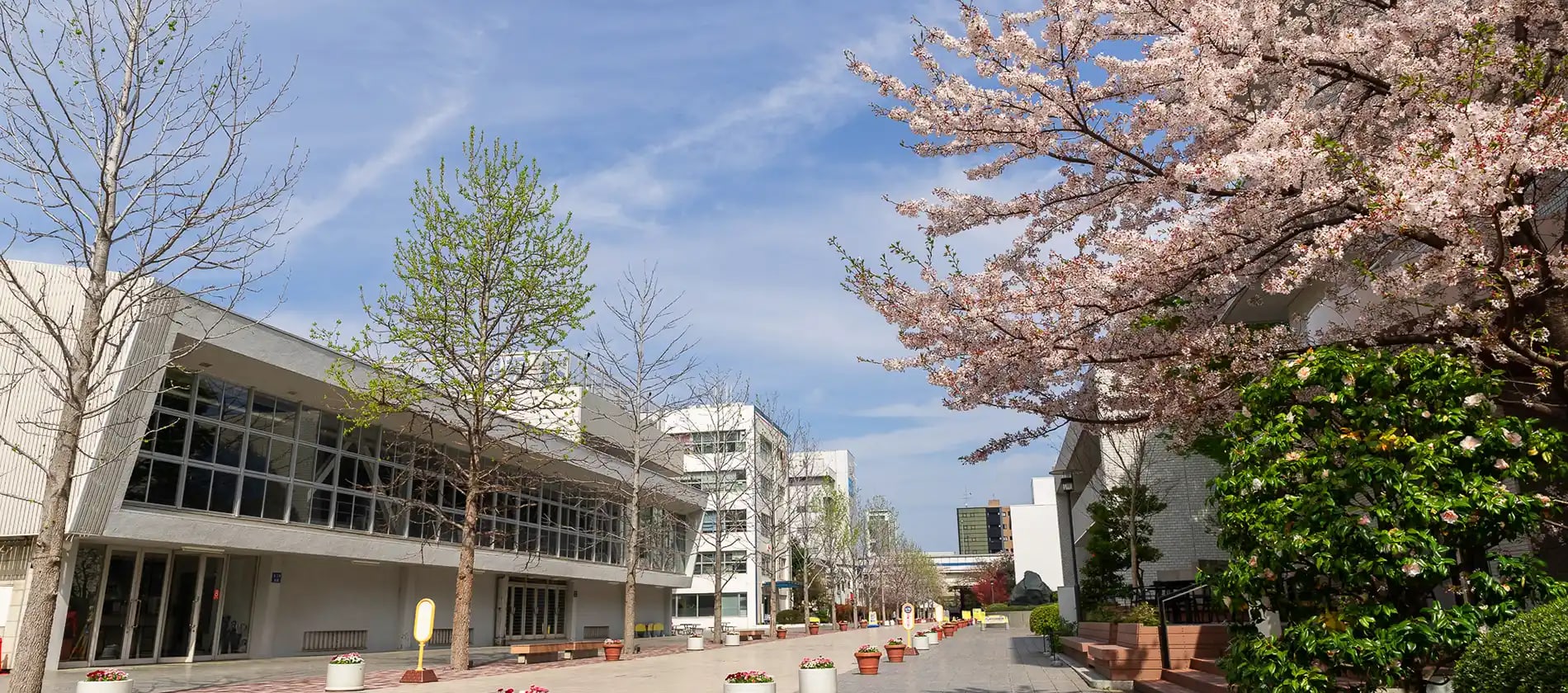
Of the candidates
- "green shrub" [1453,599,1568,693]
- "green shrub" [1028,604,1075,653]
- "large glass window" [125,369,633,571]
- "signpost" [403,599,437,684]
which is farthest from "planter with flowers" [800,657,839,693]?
"green shrub" [1028,604,1075,653]

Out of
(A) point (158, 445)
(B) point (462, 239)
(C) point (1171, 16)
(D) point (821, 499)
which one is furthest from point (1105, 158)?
(D) point (821, 499)

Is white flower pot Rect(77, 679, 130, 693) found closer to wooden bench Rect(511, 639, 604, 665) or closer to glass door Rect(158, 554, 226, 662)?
glass door Rect(158, 554, 226, 662)

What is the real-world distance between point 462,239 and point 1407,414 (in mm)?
18536

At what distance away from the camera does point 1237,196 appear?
6980mm

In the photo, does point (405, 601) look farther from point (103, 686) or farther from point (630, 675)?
point (103, 686)

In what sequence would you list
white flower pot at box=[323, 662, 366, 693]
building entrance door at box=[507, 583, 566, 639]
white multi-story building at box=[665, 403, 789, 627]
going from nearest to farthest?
white flower pot at box=[323, 662, 366, 693] < building entrance door at box=[507, 583, 566, 639] < white multi-story building at box=[665, 403, 789, 627]

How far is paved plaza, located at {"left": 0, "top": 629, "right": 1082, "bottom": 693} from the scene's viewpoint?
15289mm

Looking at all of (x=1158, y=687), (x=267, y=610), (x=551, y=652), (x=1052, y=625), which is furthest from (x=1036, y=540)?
(x=1158, y=687)

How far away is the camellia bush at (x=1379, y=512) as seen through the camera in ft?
19.8

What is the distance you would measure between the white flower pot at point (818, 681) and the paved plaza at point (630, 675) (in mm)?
2228

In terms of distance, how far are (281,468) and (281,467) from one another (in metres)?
0.02

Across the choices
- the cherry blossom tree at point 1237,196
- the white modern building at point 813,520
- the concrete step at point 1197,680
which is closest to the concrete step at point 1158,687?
the concrete step at point 1197,680

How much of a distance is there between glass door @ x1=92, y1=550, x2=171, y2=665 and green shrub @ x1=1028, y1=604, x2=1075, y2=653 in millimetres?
20029

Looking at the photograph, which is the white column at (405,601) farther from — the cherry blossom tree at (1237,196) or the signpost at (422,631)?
the cherry blossom tree at (1237,196)
